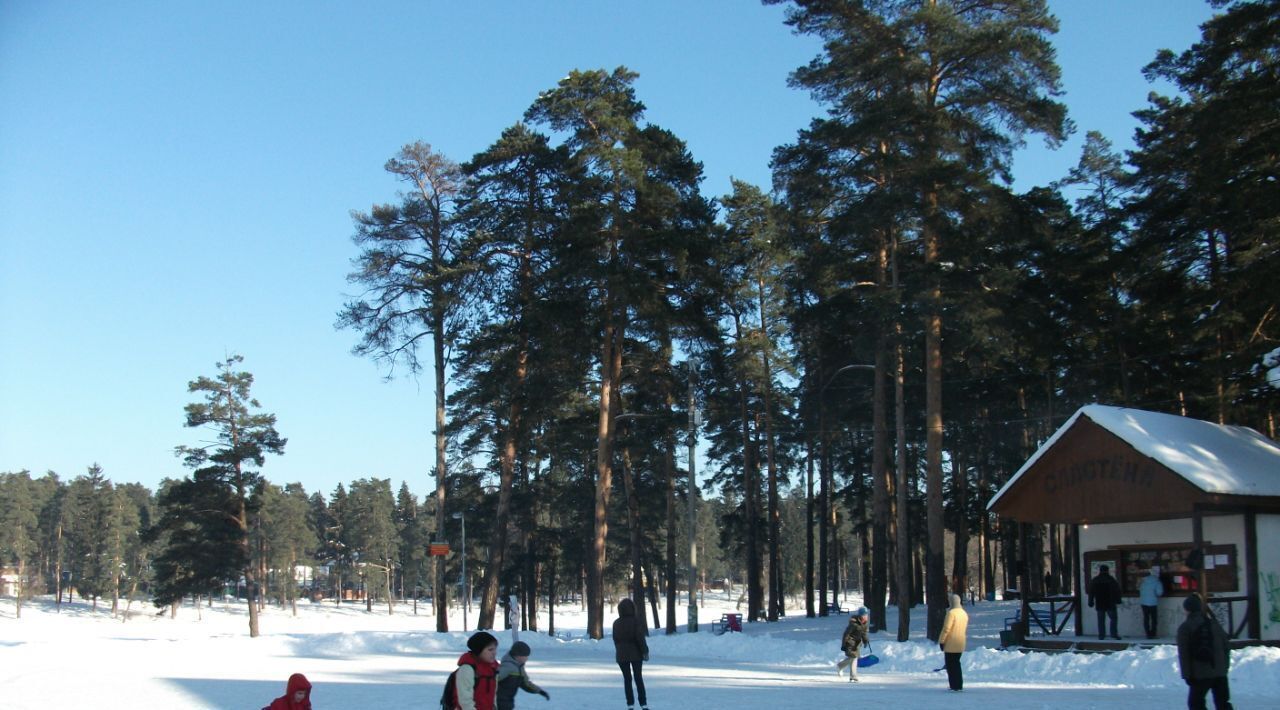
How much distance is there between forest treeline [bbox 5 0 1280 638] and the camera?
85.4 ft

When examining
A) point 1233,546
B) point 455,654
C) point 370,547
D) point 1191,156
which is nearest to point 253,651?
point 455,654

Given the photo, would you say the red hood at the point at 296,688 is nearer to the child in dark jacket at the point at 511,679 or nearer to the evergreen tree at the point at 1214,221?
the child in dark jacket at the point at 511,679

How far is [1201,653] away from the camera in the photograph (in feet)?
38.0

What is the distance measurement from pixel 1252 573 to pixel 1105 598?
Result: 3183 millimetres

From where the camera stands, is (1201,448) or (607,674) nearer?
(607,674)

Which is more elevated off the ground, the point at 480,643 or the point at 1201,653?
the point at 480,643

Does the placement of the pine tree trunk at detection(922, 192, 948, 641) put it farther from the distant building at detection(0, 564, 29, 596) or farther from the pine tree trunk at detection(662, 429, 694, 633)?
the distant building at detection(0, 564, 29, 596)

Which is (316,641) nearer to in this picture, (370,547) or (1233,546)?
(1233,546)

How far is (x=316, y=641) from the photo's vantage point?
3162 centimetres

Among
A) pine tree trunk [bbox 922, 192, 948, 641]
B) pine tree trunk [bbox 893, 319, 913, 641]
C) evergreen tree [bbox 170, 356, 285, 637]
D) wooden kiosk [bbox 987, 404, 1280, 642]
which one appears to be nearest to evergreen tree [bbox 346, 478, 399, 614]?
evergreen tree [bbox 170, 356, 285, 637]

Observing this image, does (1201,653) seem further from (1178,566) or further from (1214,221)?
(1214,221)

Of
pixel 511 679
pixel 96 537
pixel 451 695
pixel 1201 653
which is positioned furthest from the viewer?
pixel 96 537

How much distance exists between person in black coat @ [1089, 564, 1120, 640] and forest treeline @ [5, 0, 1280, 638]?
321cm

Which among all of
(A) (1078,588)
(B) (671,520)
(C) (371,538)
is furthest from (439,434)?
(C) (371,538)
